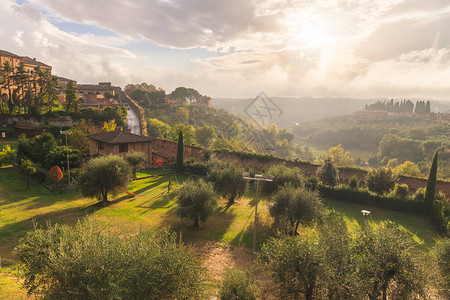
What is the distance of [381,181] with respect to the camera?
31.8 m

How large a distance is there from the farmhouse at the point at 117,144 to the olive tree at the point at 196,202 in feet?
71.4

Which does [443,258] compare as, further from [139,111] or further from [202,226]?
[139,111]

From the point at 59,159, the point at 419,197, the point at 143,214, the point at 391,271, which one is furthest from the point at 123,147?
the point at 419,197

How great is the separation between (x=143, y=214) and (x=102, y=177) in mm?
5948

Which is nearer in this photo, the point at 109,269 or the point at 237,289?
the point at 109,269

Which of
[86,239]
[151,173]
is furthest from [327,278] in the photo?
[151,173]

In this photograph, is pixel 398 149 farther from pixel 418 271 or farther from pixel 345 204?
pixel 418 271

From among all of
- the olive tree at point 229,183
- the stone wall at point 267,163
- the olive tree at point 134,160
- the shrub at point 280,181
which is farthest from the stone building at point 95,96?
the shrub at point 280,181

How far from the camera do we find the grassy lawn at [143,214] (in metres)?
20.7

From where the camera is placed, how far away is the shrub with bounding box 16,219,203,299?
368 inches

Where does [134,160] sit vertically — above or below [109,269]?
below

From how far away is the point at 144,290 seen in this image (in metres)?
9.95

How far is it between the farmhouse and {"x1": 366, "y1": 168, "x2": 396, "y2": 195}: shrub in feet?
117

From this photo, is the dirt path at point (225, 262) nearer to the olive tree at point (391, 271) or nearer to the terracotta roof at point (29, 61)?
the olive tree at point (391, 271)
